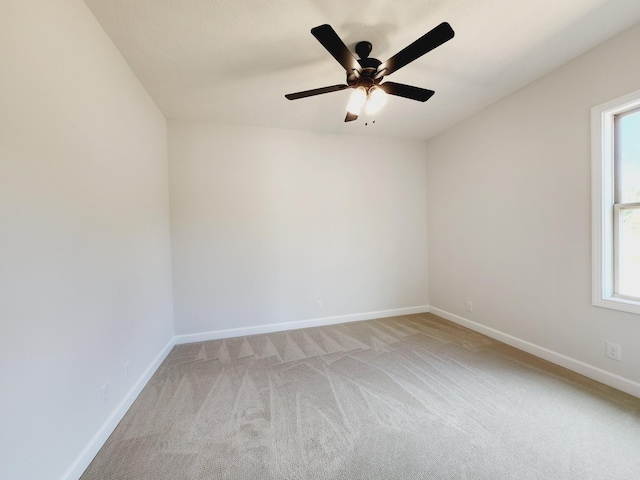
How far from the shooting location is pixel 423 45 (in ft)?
4.87

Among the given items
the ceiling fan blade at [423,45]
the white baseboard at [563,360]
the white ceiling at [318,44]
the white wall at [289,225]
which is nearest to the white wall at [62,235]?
the white ceiling at [318,44]

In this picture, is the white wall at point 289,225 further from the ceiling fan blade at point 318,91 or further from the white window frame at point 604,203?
the white window frame at point 604,203

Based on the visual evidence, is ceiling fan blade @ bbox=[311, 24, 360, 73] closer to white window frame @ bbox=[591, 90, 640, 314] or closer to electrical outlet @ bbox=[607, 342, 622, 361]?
white window frame @ bbox=[591, 90, 640, 314]

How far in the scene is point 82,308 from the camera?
1.41 meters

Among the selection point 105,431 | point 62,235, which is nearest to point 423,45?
point 62,235

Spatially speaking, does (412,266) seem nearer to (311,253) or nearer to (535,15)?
(311,253)

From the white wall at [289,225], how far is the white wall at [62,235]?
0.97m

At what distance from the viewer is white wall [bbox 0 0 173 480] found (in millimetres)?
1009

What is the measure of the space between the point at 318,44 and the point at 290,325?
308cm

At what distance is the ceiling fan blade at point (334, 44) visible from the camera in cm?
136

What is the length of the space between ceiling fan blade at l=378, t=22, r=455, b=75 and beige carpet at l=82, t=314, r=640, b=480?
7.69ft

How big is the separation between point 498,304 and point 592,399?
3.76ft

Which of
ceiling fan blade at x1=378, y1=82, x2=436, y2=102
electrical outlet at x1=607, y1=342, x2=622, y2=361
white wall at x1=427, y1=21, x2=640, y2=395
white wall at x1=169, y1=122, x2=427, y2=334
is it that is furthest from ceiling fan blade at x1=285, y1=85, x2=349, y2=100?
electrical outlet at x1=607, y1=342, x2=622, y2=361

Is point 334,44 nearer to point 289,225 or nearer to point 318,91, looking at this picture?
point 318,91
